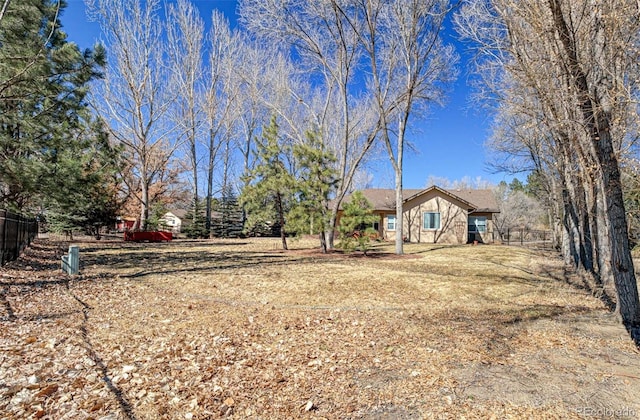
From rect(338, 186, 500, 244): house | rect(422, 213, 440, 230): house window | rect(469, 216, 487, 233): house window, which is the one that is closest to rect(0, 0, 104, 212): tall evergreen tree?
rect(338, 186, 500, 244): house

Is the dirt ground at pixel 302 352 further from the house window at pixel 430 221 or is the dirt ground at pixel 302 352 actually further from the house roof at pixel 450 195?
the house roof at pixel 450 195

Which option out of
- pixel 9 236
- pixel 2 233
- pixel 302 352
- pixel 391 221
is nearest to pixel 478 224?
pixel 391 221

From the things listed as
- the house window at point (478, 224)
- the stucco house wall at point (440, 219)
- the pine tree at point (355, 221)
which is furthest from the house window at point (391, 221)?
the pine tree at point (355, 221)

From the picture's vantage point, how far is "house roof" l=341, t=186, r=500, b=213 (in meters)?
23.2

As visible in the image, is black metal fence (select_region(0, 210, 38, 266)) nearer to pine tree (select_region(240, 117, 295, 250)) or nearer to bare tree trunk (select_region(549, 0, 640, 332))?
pine tree (select_region(240, 117, 295, 250))

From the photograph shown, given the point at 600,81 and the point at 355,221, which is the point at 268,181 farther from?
the point at 600,81

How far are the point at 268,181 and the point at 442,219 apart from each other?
44.5ft

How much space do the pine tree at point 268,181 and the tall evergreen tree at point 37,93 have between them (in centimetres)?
682

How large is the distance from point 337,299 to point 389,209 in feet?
61.6

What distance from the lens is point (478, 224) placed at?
23891mm

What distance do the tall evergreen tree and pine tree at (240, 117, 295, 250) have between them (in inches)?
269

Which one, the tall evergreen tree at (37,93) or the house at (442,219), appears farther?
the house at (442,219)

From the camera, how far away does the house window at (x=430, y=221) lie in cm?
2330

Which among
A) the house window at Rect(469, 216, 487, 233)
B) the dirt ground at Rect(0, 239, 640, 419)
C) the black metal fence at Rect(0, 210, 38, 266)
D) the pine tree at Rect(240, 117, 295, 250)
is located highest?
the pine tree at Rect(240, 117, 295, 250)
